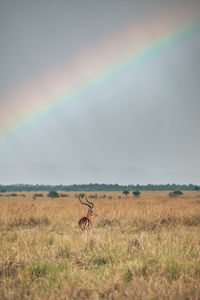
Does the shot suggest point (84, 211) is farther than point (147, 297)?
Yes

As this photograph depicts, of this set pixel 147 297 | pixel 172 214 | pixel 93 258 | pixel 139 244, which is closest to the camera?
pixel 147 297

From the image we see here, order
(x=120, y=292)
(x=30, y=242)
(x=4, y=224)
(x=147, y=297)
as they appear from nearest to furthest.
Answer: (x=147, y=297) → (x=120, y=292) → (x=30, y=242) → (x=4, y=224)

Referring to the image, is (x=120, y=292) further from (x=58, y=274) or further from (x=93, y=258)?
(x=93, y=258)

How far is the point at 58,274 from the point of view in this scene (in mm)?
3775

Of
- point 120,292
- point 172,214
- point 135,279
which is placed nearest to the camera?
point 120,292

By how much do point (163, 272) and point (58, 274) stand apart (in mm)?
1489

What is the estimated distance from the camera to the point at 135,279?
3.47 metres

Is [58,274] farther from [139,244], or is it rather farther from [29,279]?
[139,244]

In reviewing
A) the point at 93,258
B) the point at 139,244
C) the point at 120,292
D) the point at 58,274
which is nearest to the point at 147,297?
the point at 120,292

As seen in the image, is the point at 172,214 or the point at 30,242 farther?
the point at 172,214

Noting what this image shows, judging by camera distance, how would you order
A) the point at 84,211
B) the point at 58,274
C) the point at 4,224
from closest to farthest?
the point at 58,274
the point at 4,224
the point at 84,211

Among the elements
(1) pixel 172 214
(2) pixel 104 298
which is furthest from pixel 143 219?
(2) pixel 104 298

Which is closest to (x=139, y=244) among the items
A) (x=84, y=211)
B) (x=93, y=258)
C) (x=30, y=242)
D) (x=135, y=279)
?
(x=93, y=258)

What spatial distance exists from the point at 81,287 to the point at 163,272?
1284 mm
